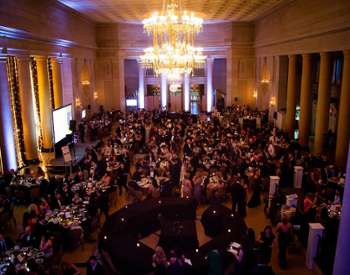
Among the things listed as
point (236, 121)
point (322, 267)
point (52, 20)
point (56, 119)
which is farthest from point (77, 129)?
point (322, 267)

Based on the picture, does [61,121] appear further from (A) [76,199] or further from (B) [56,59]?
(A) [76,199]

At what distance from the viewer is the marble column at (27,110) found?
50.1 ft

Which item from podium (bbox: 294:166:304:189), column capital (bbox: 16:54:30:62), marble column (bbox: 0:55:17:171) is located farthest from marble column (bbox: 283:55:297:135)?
marble column (bbox: 0:55:17:171)

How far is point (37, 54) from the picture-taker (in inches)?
643

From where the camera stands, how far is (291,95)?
20.0m

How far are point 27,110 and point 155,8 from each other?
931 centimetres

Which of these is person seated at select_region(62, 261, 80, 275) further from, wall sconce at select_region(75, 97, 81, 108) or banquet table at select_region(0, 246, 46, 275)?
wall sconce at select_region(75, 97, 81, 108)

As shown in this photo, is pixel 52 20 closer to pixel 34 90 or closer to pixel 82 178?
pixel 34 90

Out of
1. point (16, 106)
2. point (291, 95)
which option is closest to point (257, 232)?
point (16, 106)

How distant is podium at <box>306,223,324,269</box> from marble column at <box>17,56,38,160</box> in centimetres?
1231

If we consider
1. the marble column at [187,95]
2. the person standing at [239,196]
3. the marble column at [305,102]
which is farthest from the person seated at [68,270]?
the marble column at [187,95]

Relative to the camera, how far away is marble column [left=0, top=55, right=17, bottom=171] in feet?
43.5

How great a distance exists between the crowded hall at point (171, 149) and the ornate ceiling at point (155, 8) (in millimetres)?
159

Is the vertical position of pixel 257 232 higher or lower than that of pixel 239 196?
lower
